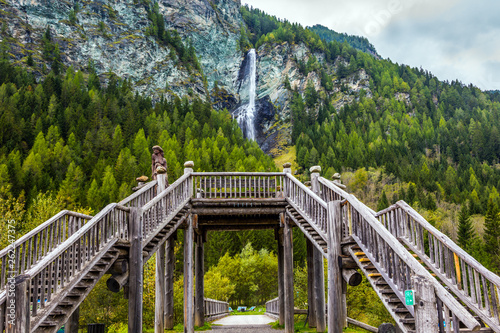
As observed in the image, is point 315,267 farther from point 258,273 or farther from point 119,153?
point 119,153

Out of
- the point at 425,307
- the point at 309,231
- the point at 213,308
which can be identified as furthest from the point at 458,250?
the point at 213,308

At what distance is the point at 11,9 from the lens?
11225 cm

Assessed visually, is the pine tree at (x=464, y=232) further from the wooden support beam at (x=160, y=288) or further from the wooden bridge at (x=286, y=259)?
the wooden support beam at (x=160, y=288)

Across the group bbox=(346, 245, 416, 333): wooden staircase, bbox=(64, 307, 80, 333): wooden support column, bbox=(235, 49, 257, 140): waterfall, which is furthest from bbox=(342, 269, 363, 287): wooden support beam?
bbox=(235, 49, 257, 140): waterfall

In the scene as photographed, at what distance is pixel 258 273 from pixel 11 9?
4112 inches

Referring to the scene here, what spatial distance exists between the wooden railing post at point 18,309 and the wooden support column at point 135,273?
4.14 m

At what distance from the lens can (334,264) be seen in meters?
10.6

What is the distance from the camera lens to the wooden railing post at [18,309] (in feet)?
20.8

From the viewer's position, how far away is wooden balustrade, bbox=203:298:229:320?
24495mm

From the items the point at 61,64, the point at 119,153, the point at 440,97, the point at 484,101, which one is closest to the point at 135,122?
the point at 119,153

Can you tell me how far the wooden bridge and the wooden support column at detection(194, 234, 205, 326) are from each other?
3.03 m

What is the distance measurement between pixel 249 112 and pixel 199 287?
115708 millimetres

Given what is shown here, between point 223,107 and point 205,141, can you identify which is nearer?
point 205,141

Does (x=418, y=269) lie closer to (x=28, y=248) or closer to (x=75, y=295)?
(x=75, y=295)
